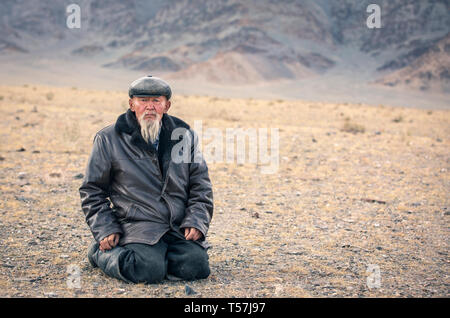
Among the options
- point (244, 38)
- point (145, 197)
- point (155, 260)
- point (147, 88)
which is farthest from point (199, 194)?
point (244, 38)

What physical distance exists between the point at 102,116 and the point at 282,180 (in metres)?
8.49

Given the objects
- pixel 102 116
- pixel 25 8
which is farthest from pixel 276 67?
pixel 102 116

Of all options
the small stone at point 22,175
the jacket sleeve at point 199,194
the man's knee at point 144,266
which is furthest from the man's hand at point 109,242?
the small stone at point 22,175

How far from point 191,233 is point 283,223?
2383 millimetres

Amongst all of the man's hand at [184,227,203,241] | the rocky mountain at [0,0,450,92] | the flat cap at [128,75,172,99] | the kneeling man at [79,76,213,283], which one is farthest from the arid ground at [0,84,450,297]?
the rocky mountain at [0,0,450,92]

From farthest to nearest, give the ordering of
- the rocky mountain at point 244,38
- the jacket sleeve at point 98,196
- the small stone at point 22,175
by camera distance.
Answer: the rocky mountain at point 244,38
the small stone at point 22,175
the jacket sleeve at point 98,196

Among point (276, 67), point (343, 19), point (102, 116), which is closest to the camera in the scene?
point (102, 116)

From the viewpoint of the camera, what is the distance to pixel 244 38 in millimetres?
71562

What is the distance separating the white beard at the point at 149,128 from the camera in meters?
3.93

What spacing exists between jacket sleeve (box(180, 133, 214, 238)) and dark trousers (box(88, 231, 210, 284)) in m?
0.20

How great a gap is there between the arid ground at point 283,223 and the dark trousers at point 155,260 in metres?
0.08

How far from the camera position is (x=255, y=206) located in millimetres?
6902

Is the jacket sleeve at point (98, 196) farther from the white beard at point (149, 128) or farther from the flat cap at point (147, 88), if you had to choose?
the flat cap at point (147, 88)
